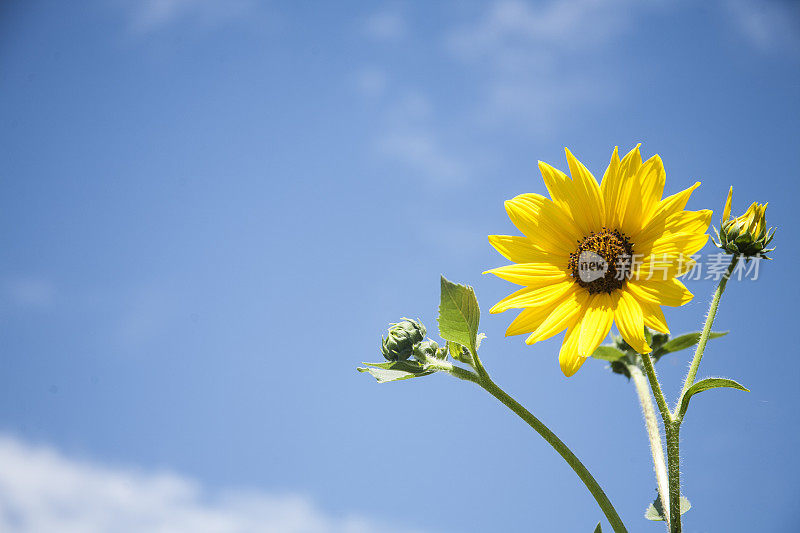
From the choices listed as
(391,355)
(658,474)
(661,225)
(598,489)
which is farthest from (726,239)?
(391,355)

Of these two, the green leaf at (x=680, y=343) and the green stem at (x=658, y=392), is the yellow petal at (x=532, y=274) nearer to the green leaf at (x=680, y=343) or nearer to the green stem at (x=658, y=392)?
the green stem at (x=658, y=392)

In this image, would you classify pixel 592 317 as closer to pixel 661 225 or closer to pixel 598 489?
pixel 661 225

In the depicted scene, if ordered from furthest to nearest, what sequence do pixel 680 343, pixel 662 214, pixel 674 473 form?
pixel 680 343, pixel 662 214, pixel 674 473

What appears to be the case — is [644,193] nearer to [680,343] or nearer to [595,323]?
[595,323]

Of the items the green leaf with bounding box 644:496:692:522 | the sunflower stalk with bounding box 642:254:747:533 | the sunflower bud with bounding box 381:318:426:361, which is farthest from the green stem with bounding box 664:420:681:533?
the sunflower bud with bounding box 381:318:426:361

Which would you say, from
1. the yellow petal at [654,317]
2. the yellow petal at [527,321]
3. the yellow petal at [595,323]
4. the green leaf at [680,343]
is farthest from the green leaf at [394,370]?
the green leaf at [680,343]

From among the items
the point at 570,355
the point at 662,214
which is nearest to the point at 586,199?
the point at 662,214

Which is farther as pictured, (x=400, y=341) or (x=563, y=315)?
(x=400, y=341)
